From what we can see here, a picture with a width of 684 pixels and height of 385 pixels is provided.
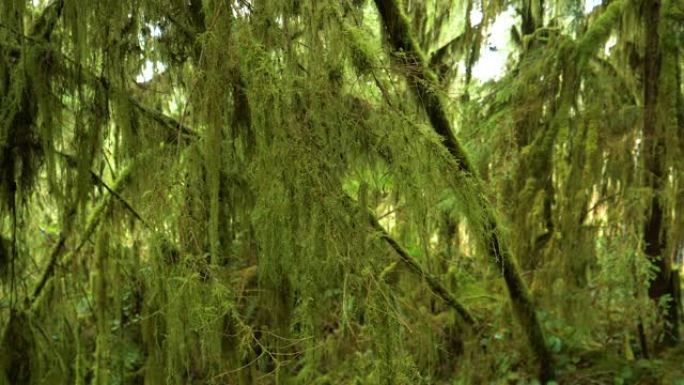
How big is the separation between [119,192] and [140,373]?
1.25 metres

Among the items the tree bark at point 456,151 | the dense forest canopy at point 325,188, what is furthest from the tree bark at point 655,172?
the tree bark at point 456,151

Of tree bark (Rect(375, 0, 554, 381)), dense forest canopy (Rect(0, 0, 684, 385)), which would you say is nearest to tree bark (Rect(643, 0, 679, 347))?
dense forest canopy (Rect(0, 0, 684, 385))

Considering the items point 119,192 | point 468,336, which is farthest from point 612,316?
point 119,192

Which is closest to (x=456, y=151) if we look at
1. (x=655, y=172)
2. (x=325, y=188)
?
(x=325, y=188)

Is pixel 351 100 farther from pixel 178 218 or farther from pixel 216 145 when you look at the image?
pixel 178 218

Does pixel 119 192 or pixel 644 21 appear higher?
pixel 644 21

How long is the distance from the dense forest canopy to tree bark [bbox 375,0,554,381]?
0.02 m

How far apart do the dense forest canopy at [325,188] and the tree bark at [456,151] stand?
17 mm

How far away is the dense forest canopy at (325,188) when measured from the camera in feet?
5.69

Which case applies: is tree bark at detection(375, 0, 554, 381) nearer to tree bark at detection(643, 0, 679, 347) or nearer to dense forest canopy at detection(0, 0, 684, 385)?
dense forest canopy at detection(0, 0, 684, 385)

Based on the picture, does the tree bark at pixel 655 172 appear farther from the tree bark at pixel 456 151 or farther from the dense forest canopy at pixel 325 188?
the tree bark at pixel 456 151

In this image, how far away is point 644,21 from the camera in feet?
13.6

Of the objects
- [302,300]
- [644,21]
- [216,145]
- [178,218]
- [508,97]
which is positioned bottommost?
[302,300]

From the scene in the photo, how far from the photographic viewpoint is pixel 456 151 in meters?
3.13
